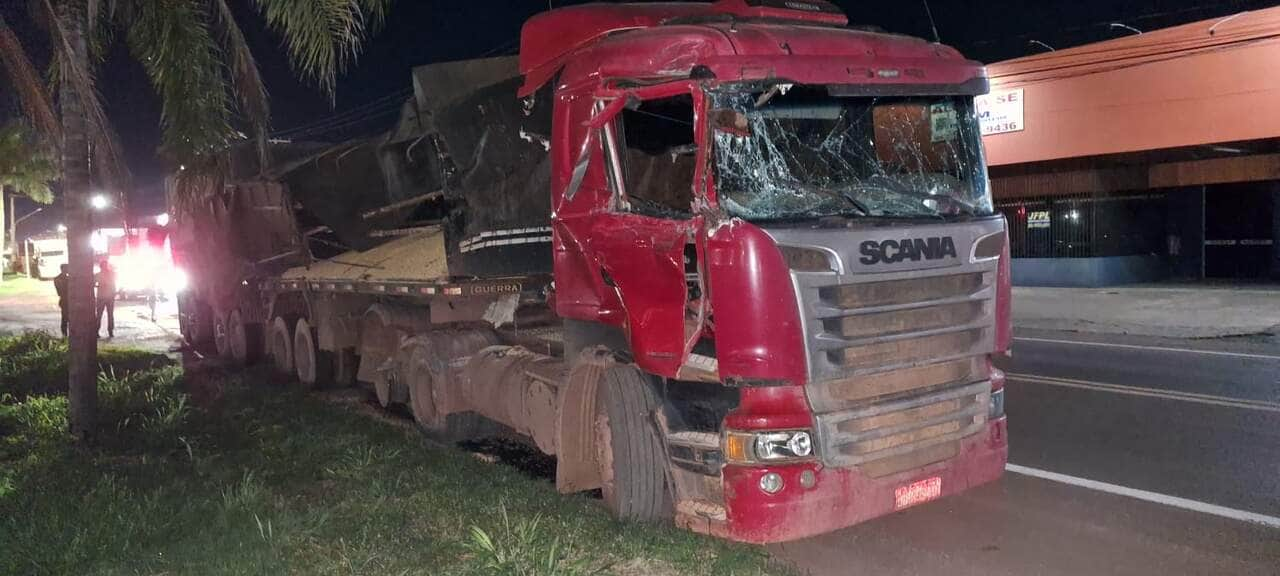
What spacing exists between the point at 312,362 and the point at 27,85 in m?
5.14

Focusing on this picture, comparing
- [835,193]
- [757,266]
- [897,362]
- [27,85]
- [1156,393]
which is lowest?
[1156,393]

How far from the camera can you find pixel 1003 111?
919 inches

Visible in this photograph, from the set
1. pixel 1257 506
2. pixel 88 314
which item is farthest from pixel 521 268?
pixel 1257 506

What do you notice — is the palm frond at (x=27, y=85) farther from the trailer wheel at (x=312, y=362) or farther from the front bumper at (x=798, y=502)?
the front bumper at (x=798, y=502)

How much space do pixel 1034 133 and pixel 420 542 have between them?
67.4ft

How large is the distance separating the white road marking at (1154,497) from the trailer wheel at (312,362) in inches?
338

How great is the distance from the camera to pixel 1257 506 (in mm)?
6219

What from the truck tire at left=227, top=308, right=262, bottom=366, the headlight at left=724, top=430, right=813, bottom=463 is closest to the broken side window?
the headlight at left=724, top=430, right=813, bottom=463

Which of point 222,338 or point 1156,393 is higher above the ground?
point 222,338

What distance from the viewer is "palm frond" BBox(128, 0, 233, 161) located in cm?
898

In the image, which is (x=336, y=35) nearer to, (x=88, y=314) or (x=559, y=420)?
(x=88, y=314)

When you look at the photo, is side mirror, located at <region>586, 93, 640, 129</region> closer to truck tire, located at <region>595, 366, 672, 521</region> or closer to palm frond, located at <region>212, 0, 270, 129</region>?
truck tire, located at <region>595, 366, 672, 521</region>

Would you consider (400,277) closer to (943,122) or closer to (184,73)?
(184,73)

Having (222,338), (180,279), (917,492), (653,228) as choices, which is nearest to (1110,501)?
(917,492)
